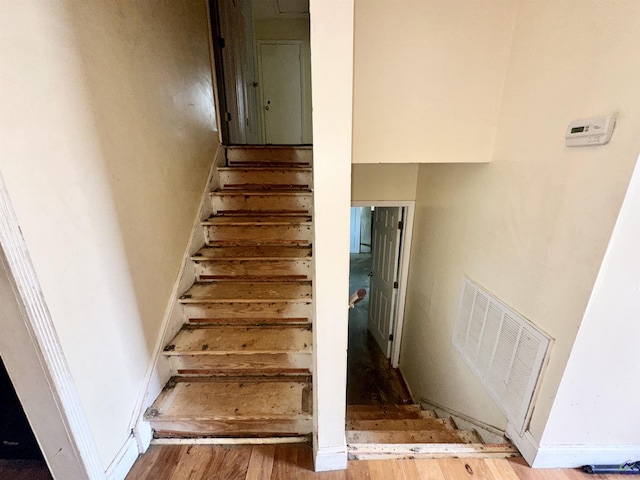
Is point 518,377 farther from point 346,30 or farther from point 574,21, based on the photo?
point 346,30

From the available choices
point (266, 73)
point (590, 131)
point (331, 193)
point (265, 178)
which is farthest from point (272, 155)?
point (266, 73)

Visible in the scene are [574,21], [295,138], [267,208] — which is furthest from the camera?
[295,138]

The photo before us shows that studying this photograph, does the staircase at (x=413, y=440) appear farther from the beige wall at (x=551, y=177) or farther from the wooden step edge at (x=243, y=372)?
the wooden step edge at (x=243, y=372)

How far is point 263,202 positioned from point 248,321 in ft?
3.47

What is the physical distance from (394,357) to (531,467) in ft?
6.83

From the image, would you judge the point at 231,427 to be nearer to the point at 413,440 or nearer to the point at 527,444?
the point at 413,440

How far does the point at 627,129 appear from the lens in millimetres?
978

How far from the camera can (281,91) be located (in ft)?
15.4

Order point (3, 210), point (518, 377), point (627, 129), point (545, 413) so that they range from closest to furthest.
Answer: point (3, 210)
point (627, 129)
point (545, 413)
point (518, 377)

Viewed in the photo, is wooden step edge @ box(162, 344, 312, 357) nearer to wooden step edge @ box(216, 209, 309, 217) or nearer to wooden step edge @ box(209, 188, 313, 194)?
wooden step edge @ box(216, 209, 309, 217)

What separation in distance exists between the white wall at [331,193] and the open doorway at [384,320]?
1.77 m

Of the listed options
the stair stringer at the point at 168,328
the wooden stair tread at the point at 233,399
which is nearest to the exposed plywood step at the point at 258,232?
the stair stringer at the point at 168,328

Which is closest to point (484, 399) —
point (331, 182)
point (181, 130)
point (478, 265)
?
point (478, 265)

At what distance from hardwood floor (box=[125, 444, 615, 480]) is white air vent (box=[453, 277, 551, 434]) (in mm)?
235
